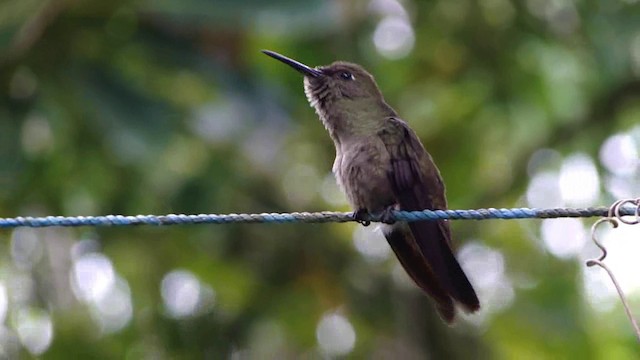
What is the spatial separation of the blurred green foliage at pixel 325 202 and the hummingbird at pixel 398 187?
5.29 ft

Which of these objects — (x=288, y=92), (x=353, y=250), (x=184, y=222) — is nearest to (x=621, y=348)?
(x=353, y=250)

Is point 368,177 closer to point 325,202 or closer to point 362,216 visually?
point 362,216

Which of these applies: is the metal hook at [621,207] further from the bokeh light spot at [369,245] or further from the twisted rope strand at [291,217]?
the bokeh light spot at [369,245]

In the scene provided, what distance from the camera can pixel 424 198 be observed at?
520 centimetres

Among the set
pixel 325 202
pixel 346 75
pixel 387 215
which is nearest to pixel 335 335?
pixel 325 202

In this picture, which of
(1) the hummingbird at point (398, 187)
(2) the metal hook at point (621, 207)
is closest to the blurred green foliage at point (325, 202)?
(1) the hummingbird at point (398, 187)

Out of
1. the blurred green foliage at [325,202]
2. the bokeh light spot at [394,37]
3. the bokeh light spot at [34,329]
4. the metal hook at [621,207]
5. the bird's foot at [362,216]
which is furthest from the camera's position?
the bokeh light spot at [394,37]

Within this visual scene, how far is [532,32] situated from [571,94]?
57 cm

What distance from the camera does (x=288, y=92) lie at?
25.1ft

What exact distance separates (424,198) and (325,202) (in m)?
4.09

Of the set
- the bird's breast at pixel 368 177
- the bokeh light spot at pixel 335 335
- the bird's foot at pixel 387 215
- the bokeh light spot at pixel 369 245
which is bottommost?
the bird's foot at pixel 387 215

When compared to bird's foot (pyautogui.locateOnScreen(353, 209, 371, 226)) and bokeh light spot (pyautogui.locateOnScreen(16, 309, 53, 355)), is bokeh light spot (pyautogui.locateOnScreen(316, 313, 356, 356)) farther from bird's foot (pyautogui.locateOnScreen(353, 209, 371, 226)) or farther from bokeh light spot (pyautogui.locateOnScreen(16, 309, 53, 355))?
bird's foot (pyautogui.locateOnScreen(353, 209, 371, 226))

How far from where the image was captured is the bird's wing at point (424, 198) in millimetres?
4809

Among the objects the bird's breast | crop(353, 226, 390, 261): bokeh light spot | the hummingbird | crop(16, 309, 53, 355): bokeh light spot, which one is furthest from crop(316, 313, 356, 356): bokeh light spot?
the bird's breast
